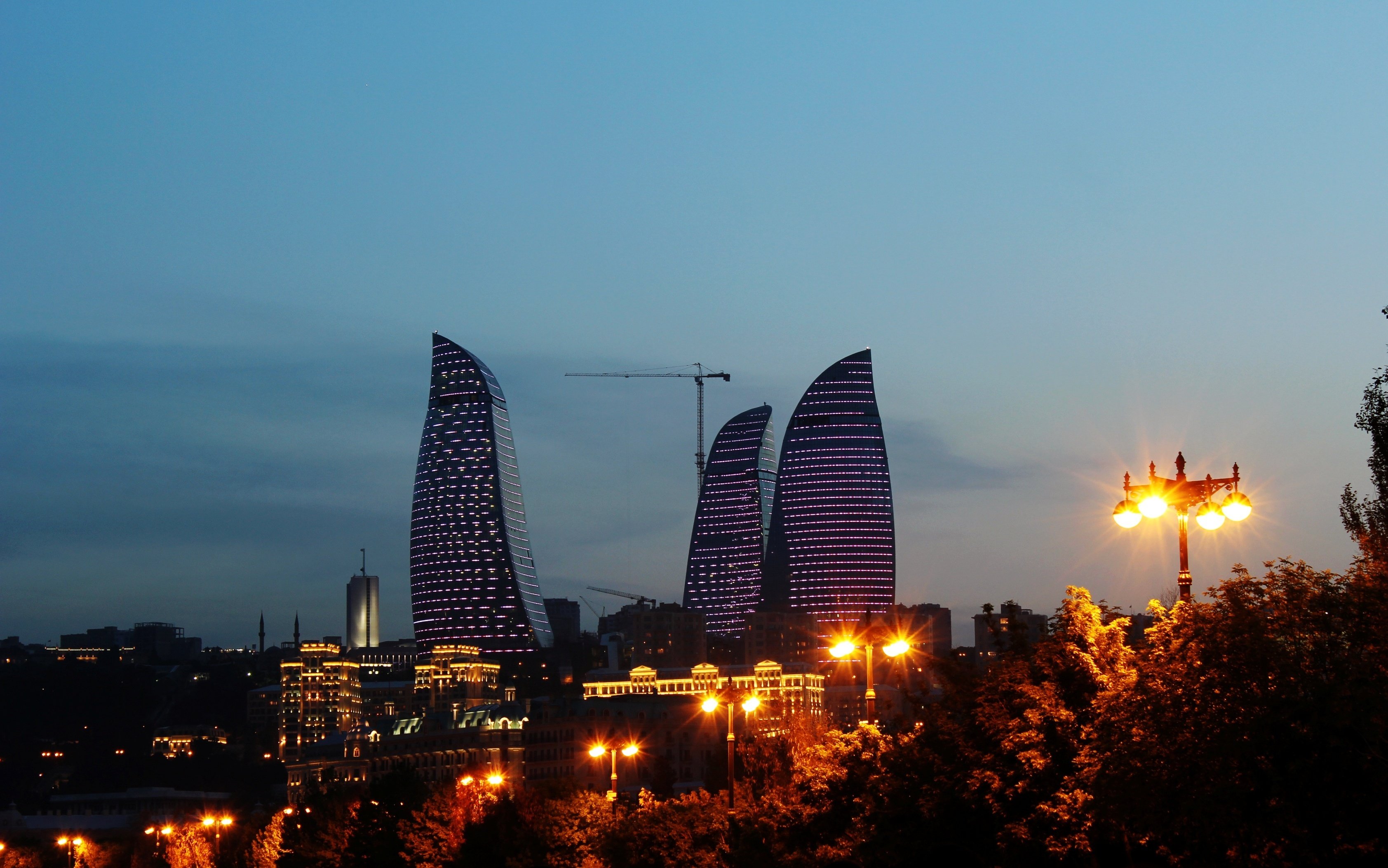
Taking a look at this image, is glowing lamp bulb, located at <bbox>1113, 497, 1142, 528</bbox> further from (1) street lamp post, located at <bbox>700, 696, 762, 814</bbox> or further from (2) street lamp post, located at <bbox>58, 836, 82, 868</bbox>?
(2) street lamp post, located at <bbox>58, 836, 82, 868</bbox>

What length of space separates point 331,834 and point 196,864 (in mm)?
26540

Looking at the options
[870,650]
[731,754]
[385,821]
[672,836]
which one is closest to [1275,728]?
[870,650]

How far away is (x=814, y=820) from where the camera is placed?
40.6 meters

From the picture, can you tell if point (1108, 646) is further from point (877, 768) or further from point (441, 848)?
point (441, 848)

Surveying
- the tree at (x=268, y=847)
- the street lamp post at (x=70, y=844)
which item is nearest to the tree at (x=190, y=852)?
the tree at (x=268, y=847)

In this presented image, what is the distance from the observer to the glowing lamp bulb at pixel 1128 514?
23.8 metres

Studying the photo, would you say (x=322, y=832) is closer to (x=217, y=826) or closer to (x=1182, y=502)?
(x=217, y=826)

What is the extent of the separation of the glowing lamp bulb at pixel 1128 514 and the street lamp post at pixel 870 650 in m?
12.4

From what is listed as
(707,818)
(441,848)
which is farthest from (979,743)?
(441,848)

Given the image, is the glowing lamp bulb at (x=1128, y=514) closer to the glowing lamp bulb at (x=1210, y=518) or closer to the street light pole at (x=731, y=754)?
the glowing lamp bulb at (x=1210, y=518)

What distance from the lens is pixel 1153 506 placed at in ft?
75.5

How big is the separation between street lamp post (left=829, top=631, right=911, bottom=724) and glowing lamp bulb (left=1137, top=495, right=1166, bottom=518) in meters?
13.4

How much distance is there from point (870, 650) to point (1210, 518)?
1585cm

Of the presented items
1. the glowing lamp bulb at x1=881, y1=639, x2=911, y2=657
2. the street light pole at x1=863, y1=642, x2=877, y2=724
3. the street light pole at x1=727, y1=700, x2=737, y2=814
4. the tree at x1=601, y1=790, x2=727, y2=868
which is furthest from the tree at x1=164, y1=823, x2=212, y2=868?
the glowing lamp bulb at x1=881, y1=639, x2=911, y2=657
